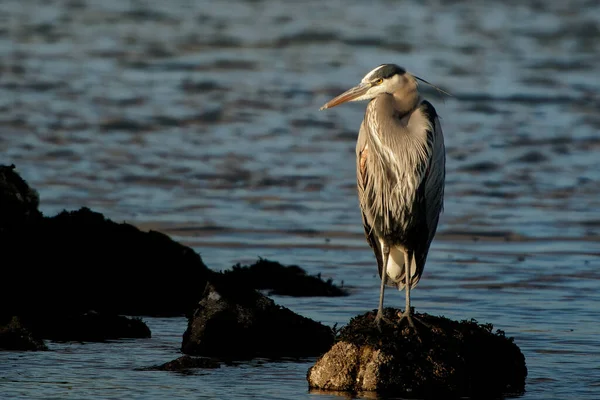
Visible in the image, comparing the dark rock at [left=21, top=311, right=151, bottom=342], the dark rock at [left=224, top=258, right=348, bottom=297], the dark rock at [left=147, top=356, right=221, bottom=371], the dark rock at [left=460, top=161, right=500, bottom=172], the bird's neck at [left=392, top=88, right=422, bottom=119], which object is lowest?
the dark rock at [left=147, top=356, right=221, bottom=371]

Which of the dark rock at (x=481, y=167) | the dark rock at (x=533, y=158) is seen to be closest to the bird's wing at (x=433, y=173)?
the dark rock at (x=481, y=167)

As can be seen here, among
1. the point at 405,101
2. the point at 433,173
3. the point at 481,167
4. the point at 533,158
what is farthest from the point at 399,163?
the point at 533,158

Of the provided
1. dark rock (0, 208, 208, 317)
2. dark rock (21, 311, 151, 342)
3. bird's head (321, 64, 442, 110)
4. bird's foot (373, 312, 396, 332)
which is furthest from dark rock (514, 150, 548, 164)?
bird's foot (373, 312, 396, 332)

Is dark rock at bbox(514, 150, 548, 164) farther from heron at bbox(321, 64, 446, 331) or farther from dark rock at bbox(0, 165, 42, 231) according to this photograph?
heron at bbox(321, 64, 446, 331)

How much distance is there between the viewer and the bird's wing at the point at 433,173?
29.3 ft

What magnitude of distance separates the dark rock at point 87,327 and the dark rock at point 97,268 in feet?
2.16

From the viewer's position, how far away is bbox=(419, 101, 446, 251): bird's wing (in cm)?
893

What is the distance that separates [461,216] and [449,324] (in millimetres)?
7693

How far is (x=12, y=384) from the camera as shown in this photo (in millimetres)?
8484

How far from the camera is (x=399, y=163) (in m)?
8.98

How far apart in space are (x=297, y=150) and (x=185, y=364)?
11256 millimetres

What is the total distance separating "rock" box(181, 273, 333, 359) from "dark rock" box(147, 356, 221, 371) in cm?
40

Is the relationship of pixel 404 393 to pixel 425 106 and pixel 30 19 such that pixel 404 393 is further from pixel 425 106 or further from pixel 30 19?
pixel 30 19

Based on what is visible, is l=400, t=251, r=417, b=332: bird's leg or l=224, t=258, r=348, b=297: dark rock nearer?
l=400, t=251, r=417, b=332: bird's leg
